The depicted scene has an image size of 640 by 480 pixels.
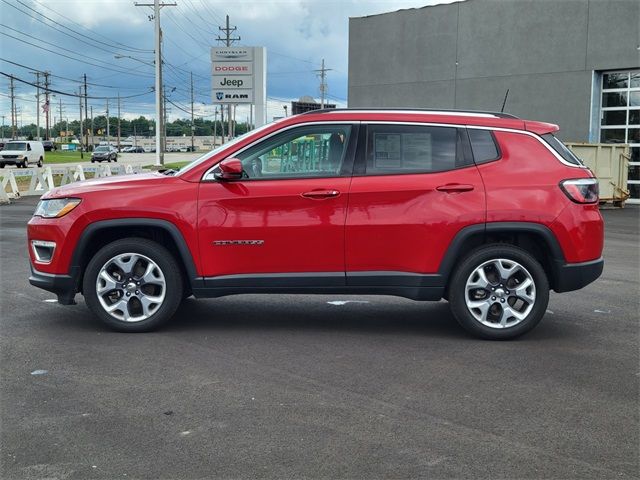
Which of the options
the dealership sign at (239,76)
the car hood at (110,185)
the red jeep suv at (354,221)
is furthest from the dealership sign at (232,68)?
the red jeep suv at (354,221)

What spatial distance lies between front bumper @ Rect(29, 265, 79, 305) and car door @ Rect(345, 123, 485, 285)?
2358 mm

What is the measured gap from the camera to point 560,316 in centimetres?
701

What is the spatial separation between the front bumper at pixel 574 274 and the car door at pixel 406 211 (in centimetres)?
81

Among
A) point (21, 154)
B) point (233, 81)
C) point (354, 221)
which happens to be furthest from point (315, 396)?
point (21, 154)

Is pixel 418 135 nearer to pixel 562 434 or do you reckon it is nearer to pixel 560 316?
pixel 560 316

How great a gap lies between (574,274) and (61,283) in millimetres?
4344

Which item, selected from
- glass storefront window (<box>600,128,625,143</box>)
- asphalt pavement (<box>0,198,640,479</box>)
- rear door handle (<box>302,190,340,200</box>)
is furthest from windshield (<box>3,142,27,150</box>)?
rear door handle (<box>302,190,340,200</box>)

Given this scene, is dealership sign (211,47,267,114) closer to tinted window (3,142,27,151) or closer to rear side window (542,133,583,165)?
tinted window (3,142,27,151)

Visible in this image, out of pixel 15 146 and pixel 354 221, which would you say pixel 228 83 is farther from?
pixel 354 221

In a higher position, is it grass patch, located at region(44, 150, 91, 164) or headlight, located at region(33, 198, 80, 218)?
grass patch, located at region(44, 150, 91, 164)

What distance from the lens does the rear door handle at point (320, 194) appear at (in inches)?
233

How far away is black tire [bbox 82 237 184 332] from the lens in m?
6.05

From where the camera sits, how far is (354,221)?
5.92 metres

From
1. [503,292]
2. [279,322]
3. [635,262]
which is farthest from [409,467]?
[635,262]
